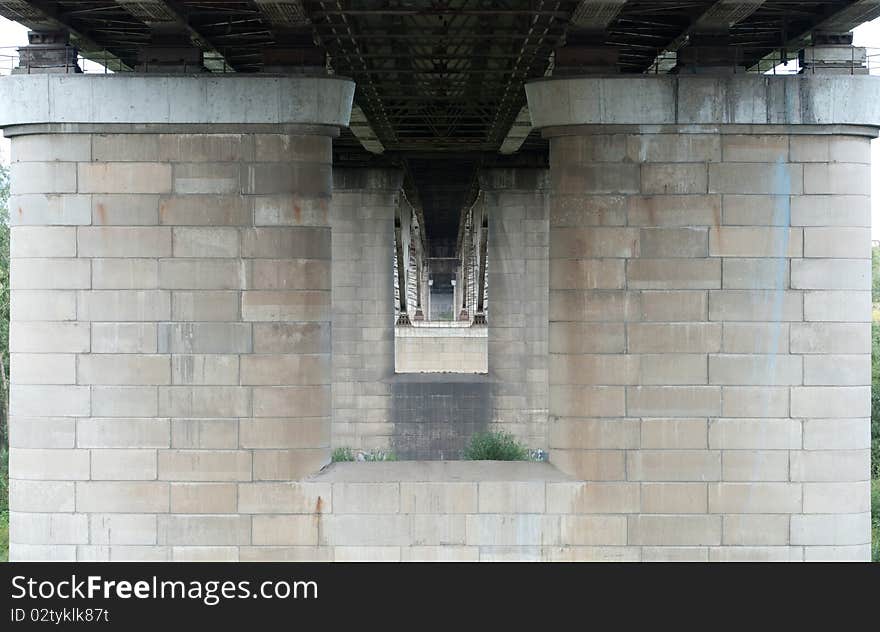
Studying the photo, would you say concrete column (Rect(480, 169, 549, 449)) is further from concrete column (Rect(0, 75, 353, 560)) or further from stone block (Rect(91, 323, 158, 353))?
stone block (Rect(91, 323, 158, 353))

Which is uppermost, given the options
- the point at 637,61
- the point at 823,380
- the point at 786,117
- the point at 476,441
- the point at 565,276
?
the point at 637,61

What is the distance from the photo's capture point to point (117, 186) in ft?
54.9

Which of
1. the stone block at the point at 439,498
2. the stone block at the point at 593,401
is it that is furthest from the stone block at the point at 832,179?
the stone block at the point at 439,498

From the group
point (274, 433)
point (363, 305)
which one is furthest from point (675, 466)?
point (363, 305)

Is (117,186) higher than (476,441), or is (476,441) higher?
(117,186)

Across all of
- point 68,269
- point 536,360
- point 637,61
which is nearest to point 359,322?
point 536,360

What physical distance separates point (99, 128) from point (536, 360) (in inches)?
1039

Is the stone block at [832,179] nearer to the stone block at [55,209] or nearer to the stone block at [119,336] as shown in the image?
the stone block at [119,336]

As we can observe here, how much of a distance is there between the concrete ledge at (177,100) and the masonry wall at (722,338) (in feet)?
14.7

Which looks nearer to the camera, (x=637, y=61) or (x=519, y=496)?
(x=519, y=496)

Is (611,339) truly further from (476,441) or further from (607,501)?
(476,441)

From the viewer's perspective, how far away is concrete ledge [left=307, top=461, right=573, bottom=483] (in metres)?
16.7

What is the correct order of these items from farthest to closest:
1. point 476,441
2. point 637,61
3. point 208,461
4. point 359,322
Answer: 1. point 359,322
2. point 476,441
3. point 637,61
4. point 208,461

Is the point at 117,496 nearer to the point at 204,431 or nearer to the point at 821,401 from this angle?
the point at 204,431
